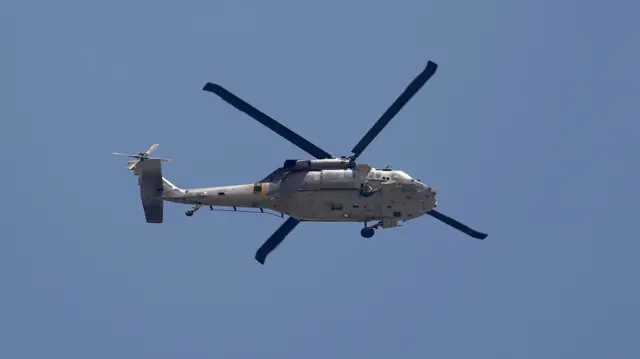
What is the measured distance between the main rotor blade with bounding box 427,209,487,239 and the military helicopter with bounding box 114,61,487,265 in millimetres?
2788

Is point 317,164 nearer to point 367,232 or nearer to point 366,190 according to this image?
point 366,190

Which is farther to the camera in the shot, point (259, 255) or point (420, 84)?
point (259, 255)

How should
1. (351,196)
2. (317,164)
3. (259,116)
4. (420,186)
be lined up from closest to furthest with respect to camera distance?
(259,116) → (351,196) → (420,186) → (317,164)

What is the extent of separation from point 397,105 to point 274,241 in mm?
9907

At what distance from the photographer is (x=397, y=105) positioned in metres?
57.7

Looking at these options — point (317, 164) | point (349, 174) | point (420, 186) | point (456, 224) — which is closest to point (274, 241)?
point (317, 164)

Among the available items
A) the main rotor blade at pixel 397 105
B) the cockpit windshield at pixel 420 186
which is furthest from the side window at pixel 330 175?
the cockpit windshield at pixel 420 186

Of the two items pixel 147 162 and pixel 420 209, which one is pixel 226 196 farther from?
pixel 420 209

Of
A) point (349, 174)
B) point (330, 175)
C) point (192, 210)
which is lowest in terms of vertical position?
point (192, 210)

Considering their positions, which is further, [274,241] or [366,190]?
[274,241]

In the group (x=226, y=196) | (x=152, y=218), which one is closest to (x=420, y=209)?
(x=226, y=196)

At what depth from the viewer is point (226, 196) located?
5975 cm

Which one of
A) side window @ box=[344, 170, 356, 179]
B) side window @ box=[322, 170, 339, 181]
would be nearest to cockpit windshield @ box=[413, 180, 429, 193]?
side window @ box=[344, 170, 356, 179]

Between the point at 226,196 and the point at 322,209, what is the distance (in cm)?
513
